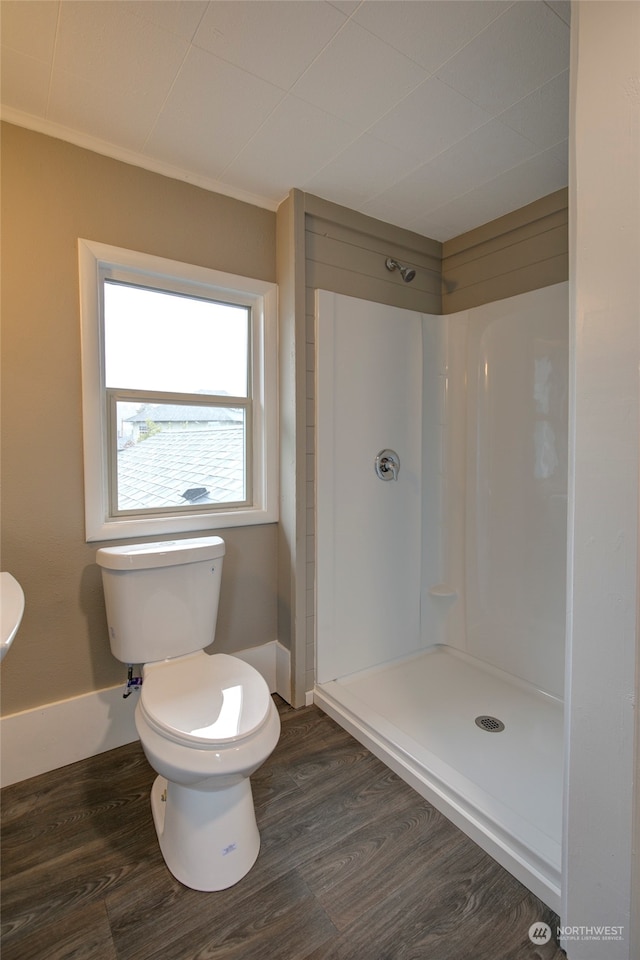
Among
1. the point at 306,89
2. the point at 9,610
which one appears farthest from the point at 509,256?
the point at 9,610

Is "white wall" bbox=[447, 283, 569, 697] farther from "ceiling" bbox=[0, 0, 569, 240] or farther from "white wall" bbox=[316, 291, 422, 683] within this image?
"ceiling" bbox=[0, 0, 569, 240]

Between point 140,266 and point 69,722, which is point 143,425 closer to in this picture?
point 140,266

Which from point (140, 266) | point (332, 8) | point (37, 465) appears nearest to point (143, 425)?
point (37, 465)

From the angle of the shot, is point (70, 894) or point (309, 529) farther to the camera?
point (309, 529)

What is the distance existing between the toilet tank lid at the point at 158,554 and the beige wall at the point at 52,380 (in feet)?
0.61

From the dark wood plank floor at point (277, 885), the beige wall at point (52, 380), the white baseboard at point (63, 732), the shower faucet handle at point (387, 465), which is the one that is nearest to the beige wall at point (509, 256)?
the shower faucet handle at point (387, 465)

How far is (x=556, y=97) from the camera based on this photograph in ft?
4.73

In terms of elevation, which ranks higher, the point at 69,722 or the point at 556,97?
the point at 556,97

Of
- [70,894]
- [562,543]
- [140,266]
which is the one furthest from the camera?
[562,543]

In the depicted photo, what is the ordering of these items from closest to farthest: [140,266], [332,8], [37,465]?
[332,8] < [37,465] < [140,266]

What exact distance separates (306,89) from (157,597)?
67.4 inches

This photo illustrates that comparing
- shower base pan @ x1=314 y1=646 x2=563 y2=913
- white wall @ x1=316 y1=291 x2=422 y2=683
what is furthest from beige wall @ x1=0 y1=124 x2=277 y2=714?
shower base pan @ x1=314 y1=646 x2=563 y2=913

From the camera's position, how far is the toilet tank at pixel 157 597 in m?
1.60

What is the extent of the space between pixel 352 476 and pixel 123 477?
1.01 metres
